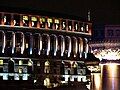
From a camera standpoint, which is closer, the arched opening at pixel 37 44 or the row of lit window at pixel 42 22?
the row of lit window at pixel 42 22

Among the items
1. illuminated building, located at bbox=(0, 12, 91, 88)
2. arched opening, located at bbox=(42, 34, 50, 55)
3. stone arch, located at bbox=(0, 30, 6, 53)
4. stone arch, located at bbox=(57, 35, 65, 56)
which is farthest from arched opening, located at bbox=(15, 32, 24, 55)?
stone arch, located at bbox=(57, 35, 65, 56)

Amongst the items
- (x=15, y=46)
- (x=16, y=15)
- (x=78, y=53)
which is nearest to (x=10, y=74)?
(x=15, y=46)

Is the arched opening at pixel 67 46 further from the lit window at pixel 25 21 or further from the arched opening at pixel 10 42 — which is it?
the arched opening at pixel 10 42

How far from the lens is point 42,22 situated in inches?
1993

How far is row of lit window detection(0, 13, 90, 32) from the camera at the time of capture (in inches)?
1880

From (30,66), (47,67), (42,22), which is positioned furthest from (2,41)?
(47,67)

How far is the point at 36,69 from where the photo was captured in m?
50.5

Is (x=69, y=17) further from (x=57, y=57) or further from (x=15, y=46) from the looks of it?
(x=15, y=46)

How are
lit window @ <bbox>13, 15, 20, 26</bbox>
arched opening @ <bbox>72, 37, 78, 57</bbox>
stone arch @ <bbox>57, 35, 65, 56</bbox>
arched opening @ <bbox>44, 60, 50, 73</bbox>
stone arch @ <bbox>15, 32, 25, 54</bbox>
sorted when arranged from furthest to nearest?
arched opening @ <bbox>72, 37, 78, 57</bbox> → stone arch @ <bbox>57, 35, 65, 56</bbox> → arched opening @ <bbox>44, 60, 50, 73</bbox> → stone arch @ <bbox>15, 32, 25, 54</bbox> → lit window @ <bbox>13, 15, 20, 26</bbox>

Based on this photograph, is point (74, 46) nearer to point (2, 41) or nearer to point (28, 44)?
point (28, 44)

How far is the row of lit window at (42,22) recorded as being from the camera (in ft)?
157

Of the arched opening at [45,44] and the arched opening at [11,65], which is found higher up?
the arched opening at [45,44]

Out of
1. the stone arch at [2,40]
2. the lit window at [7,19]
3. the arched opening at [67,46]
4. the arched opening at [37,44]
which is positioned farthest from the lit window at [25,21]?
the arched opening at [67,46]

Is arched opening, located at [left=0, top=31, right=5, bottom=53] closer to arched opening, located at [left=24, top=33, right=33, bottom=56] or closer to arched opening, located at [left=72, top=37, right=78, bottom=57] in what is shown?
arched opening, located at [left=24, top=33, right=33, bottom=56]
